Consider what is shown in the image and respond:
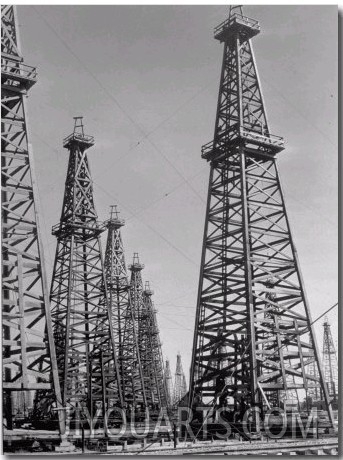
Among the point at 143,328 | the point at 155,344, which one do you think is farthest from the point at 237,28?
the point at 155,344

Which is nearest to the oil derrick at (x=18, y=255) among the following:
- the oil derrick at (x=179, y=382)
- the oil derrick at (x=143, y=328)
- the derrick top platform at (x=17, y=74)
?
the derrick top platform at (x=17, y=74)

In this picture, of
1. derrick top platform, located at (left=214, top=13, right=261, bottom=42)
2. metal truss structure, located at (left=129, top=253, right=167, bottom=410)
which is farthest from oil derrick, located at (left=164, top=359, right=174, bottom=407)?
derrick top platform, located at (left=214, top=13, right=261, bottom=42)

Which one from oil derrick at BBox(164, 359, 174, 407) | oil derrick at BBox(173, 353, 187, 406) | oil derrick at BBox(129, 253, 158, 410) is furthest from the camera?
oil derrick at BBox(173, 353, 187, 406)

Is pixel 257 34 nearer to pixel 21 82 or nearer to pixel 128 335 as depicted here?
pixel 21 82

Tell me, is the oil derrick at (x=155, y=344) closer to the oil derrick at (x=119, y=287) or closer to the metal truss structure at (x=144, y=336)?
the metal truss structure at (x=144, y=336)

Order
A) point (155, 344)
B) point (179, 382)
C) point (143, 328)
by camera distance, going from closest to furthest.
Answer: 1. point (143, 328)
2. point (155, 344)
3. point (179, 382)

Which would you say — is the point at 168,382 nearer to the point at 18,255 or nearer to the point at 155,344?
the point at 155,344

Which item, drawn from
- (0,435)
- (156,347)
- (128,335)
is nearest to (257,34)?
(0,435)

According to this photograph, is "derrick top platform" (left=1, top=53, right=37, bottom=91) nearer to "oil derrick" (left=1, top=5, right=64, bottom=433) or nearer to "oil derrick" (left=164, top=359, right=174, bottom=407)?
"oil derrick" (left=1, top=5, right=64, bottom=433)
